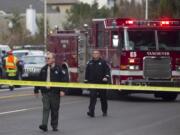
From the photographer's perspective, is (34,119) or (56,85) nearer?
(56,85)

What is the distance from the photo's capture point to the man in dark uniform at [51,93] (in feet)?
49.3

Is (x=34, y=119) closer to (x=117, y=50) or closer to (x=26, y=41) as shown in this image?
(x=117, y=50)

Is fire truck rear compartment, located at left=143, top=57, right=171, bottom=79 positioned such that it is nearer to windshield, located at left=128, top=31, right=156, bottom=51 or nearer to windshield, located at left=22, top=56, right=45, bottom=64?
windshield, located at left=128, top=31, right=156, bottom=51

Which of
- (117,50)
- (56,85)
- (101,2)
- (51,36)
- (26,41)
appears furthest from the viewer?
(101,2)

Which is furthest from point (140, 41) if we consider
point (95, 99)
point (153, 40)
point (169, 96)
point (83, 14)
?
point (83, 14)

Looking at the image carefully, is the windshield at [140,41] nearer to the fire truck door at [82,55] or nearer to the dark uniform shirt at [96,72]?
the fire truck door at [82,55]

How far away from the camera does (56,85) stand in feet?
49.2

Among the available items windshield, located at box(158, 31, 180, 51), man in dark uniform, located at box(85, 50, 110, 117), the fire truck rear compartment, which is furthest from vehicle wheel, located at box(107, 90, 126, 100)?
man in dark uniform, located at box(85, 50, 110, 117)

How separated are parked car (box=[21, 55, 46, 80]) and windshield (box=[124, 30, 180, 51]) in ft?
38.3

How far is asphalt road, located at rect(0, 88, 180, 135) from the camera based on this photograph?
15428mm

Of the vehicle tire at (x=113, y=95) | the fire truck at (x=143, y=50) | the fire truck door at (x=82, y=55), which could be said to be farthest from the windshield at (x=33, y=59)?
the fire truck at (x=143, y=50)

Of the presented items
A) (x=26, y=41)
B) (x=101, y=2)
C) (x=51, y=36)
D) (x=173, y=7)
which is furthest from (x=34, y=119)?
(x=101, y=2)

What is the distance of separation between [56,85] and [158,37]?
Answer: 31.1 feet

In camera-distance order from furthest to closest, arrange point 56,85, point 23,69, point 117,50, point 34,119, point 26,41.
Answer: point 26,41
point 23,69
point 117,50
point 34,119
point 56,85
